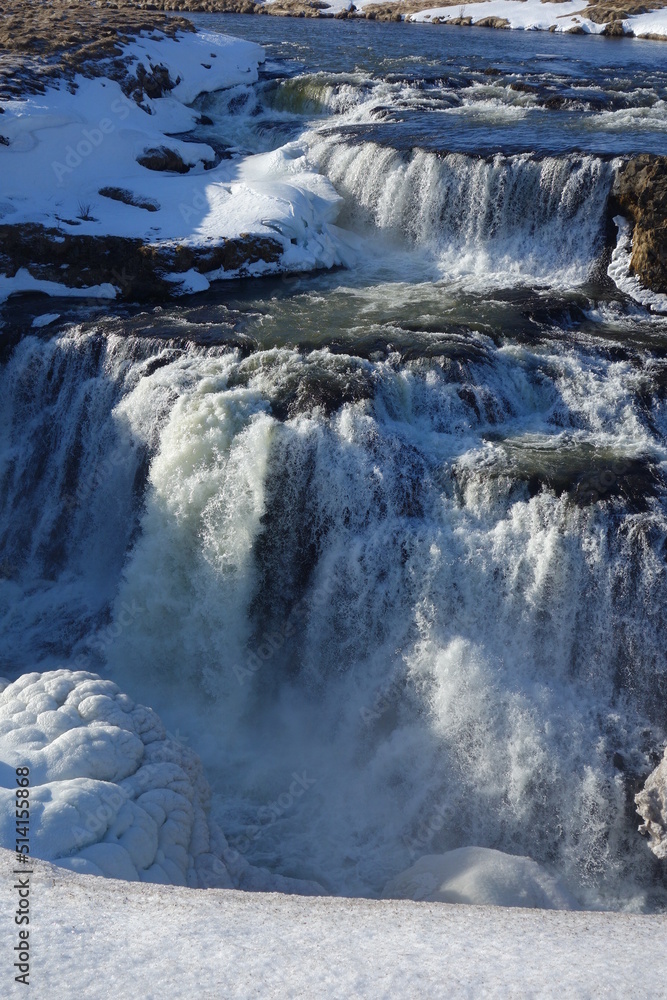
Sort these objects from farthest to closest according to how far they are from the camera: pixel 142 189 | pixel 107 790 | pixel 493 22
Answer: pixel 493 22 → pixel 142 189 → pixel 107 790

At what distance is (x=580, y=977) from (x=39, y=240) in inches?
555

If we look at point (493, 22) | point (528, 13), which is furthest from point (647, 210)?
point (528, 13)

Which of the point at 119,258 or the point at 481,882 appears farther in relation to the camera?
the point at 119,258

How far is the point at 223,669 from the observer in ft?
34.2

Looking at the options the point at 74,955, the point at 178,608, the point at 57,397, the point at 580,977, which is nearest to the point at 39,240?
the point at 57,397

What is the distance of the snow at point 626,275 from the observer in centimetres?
1344

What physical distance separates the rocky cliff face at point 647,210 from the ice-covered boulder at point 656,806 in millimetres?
8189

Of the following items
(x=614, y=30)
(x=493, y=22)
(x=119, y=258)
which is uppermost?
(x=493, y=22)

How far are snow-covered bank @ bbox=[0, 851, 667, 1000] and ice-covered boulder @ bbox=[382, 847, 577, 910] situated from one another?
116 cm

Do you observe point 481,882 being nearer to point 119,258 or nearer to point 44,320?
point 44,320

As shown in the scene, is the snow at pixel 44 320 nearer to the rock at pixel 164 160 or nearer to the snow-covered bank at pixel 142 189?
the snow-covered bank at pixel 142 189

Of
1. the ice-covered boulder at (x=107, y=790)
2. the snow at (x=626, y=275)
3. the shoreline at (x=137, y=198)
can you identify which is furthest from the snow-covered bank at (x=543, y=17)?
the ice-covered boulder at (x=107, y=790)

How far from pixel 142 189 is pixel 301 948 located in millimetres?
15349

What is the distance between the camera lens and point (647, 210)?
14.0m
